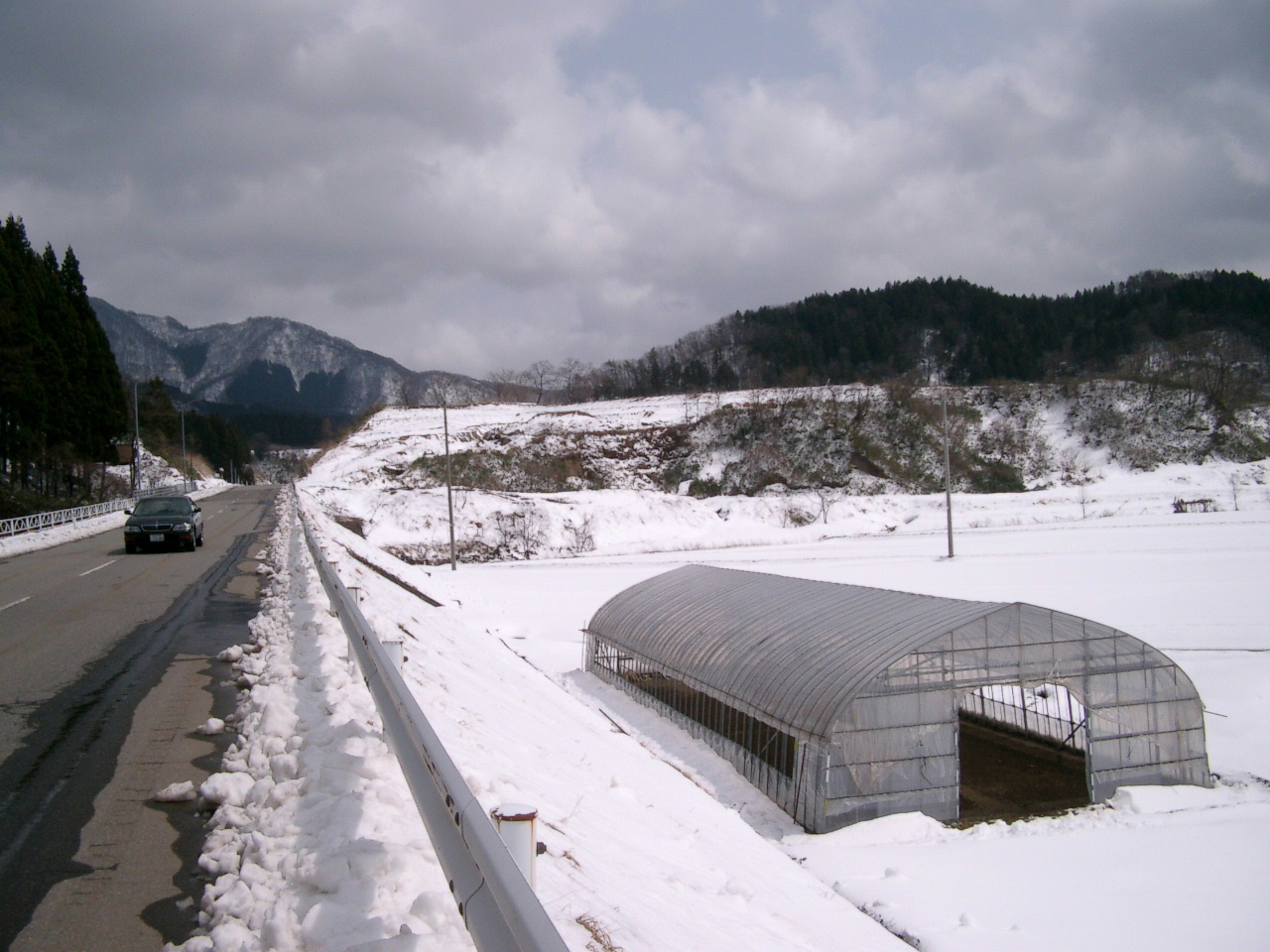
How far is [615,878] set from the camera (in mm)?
5242

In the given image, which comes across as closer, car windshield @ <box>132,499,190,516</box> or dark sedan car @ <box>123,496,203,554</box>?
dark sedan car @ <box>123,496,203,554</box>

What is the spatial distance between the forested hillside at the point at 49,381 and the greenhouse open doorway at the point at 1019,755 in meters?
41.4

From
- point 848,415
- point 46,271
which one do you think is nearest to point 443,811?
point 46,271

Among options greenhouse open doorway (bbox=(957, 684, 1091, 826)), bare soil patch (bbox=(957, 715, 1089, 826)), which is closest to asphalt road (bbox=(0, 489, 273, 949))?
bare soil patch (bbox=(957, 715, 1089, 826))

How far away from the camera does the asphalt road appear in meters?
3.71

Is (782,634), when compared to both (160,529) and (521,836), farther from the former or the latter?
(160,529)

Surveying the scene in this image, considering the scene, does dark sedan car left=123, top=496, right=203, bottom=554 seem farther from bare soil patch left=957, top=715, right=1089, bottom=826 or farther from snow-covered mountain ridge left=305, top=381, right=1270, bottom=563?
snow-covered mountain ridge left=305, top=381, right=1270, bottom=563

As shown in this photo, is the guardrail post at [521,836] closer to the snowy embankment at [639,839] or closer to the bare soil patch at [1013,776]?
the snowy embankment at [639,839]

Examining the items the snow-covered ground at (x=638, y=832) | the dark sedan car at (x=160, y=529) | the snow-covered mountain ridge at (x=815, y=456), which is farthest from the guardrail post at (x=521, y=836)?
the snow-covered mountain ridge at (x=815, y=456)

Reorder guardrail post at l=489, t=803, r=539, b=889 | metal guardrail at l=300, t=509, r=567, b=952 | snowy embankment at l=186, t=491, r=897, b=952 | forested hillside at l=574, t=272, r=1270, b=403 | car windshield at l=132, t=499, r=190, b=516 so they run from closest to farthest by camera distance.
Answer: metal guardrail at l=300, t=509, r=567, b=952
guardrail post at l=489, t=803, r=539, b=889
snowy embankment at l=186, t=491, r=897, b=952
car windshield at l=132, t=499, r=190, b=516
forested hillside at l=574, t=272, r=1270, b=403

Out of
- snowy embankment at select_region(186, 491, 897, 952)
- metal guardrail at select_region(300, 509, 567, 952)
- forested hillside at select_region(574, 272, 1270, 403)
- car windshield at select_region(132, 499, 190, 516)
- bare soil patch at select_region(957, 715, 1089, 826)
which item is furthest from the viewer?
forested hillside at select_region(574, 272, 1270, 403)

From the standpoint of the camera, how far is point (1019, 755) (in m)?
16.0

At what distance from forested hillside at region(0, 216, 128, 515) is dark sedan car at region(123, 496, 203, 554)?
18062mm

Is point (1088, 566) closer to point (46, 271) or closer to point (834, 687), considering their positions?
point (834, 687)
